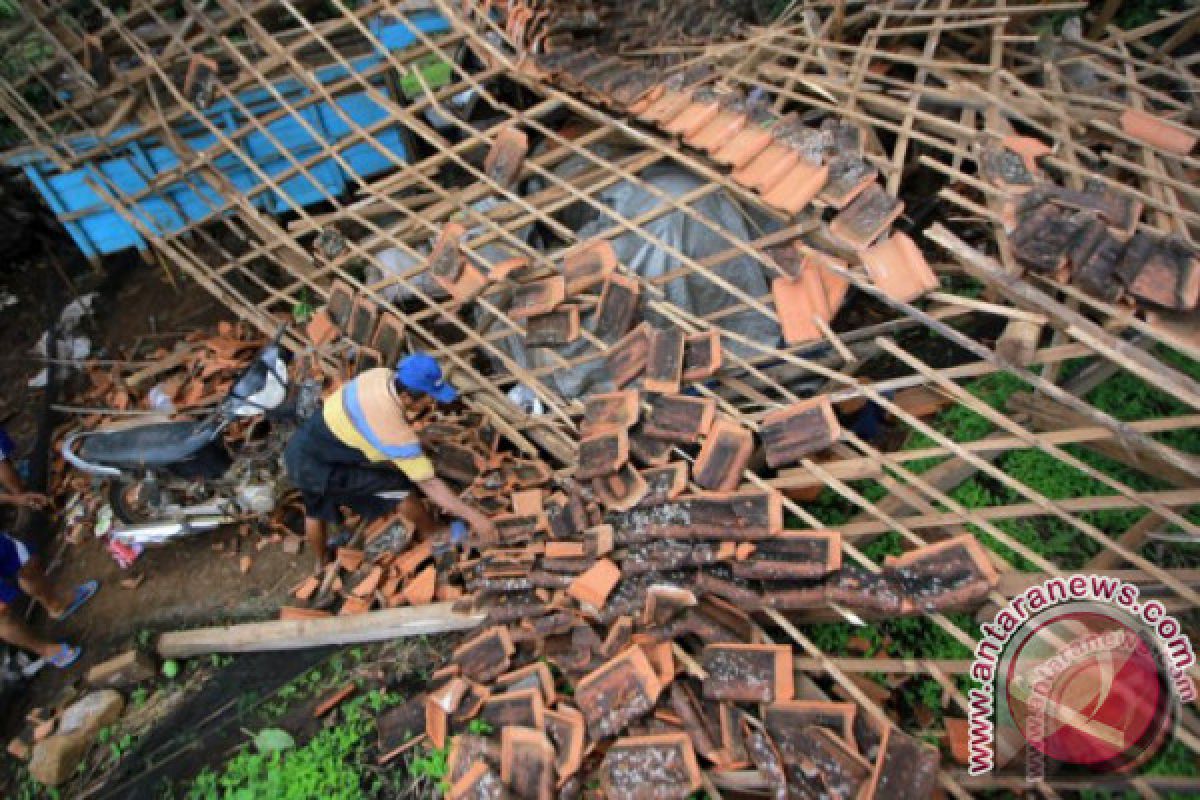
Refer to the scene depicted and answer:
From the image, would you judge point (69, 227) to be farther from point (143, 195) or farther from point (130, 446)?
point (130, 446)

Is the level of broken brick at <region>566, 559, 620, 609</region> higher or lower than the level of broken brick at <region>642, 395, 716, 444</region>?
lower

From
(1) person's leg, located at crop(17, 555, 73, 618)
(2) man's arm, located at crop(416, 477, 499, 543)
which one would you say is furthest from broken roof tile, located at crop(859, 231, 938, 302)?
(1) person's leg, located at crop(17, 555, 73, 618)

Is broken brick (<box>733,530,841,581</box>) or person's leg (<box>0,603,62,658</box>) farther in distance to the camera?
person's leg (<box>0,603,62,658</box>)

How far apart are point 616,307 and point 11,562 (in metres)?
Answer: 4.28

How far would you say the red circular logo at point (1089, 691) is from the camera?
2545mm

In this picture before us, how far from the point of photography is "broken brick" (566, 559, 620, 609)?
11.5 feet

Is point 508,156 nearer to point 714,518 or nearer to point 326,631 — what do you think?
point 714,518

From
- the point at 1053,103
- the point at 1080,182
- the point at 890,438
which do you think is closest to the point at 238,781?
the point at 890,438

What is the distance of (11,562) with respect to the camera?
182 inches

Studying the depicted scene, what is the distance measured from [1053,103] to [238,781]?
537 cm

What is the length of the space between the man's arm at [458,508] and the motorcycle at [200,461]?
1348 millimetres

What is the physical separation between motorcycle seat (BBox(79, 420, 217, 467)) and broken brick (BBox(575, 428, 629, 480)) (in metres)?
2.46

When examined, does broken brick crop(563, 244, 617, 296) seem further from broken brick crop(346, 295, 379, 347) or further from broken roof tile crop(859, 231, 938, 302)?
broken brick crop(346, 295, 379, 347)

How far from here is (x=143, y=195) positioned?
546 centimetres
